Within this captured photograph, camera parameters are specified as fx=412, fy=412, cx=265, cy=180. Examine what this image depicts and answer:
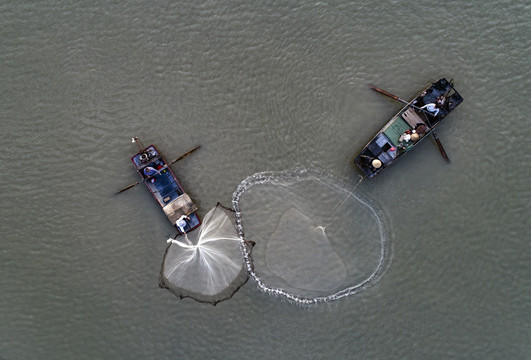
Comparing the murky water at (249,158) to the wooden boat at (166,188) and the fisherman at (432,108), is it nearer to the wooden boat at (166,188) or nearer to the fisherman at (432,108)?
the wooden boat at (166,188)

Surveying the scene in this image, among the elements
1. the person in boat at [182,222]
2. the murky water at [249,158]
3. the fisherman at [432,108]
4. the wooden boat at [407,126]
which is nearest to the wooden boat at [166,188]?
the person in boat at [182,222]

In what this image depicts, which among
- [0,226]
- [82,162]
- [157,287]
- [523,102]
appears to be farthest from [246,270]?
[523,102]

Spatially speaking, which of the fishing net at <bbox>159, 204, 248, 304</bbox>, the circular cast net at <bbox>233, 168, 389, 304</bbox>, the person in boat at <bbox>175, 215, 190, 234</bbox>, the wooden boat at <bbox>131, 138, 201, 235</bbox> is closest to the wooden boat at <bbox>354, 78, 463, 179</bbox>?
the circular cast net at <bbox>233, 168, 389, 304</bbox>

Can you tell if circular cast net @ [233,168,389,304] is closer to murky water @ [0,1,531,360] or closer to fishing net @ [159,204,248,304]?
murky water @ [0,1,531,360]

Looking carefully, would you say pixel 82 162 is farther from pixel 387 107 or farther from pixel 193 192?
pixel 387 107

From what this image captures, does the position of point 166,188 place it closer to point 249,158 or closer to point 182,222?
point 182,222

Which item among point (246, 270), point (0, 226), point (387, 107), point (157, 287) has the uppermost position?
point (0, 226)

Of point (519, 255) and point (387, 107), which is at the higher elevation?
point (387, 107)
